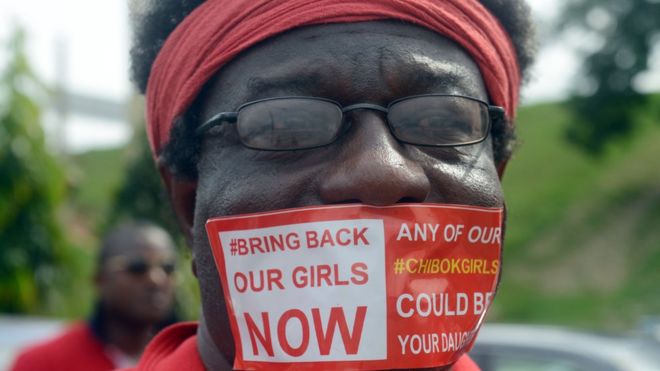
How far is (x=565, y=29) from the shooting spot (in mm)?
30984

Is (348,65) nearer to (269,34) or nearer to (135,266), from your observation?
(269,34)

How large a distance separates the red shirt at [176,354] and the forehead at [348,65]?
1.59 ft

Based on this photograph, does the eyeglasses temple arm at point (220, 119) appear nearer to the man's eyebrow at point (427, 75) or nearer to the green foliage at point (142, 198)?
the man's eyebrow at point (427, 75)

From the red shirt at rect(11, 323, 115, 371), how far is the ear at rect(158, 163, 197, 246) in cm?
303

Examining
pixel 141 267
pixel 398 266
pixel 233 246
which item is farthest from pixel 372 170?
pixel 141 267

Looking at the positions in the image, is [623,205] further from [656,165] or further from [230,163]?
[230,163]

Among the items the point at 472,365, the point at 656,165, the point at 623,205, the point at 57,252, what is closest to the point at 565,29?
the point at 656,165

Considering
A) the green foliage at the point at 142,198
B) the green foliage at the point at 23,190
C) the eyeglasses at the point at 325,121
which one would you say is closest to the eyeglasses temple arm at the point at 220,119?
the eyeglasses at the point at 325,121

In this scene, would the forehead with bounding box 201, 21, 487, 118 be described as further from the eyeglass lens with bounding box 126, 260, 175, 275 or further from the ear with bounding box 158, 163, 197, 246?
the eyeglass lens with bounding box 126, 260, 175, 275

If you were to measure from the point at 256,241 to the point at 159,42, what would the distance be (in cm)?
53

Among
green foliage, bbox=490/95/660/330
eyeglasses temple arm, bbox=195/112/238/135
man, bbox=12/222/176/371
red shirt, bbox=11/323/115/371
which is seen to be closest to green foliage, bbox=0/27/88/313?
man, bbox=12/222/176/371

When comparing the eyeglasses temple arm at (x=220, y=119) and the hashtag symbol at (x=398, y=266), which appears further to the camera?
the eyeglasses temple arm at (x=220, y=119)

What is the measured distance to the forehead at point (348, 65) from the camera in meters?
1.52

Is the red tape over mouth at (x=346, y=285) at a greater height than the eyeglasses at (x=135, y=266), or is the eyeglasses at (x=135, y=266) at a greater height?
the red tape over mouth at (x=346, y=285)
